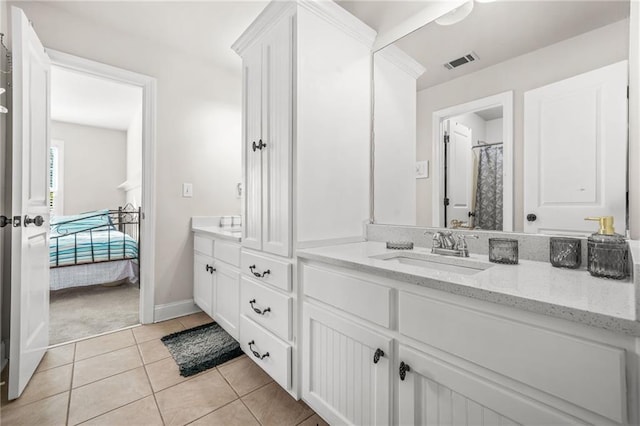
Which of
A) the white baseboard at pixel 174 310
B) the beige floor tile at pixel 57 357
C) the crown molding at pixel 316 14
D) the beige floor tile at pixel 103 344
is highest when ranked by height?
the crown molding at pixel 316 14

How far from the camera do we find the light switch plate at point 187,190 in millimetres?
2508

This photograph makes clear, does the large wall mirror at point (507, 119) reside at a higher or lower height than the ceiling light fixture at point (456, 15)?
lower

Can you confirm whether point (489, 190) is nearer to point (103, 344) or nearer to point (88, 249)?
point (103, 344)

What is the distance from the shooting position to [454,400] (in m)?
0.78

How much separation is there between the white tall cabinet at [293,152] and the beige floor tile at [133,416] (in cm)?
51

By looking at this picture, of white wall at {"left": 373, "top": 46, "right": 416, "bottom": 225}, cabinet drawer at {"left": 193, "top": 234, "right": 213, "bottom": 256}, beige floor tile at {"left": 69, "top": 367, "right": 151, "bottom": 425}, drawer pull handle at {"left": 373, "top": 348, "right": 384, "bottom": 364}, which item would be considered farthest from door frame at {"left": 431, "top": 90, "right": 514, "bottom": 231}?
beige floor tile at {"left": 69, "top": 367, "right": 151, "bottom": 425}

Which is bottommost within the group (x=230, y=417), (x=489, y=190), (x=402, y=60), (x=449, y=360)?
(x=230, y=417)

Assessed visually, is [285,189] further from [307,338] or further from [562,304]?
[562,304]

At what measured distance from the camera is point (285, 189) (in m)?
1.41

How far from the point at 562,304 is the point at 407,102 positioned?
4.11 feet

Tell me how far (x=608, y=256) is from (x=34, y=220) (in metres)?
2.52

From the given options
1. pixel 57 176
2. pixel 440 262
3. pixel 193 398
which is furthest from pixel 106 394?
pixel 57 176

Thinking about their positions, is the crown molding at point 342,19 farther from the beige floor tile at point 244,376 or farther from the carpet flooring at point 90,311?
the carpet flooring at point 90,311

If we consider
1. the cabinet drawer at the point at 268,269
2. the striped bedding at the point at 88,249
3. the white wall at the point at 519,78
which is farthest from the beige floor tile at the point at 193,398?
the striped bedding at the point at 88,249
